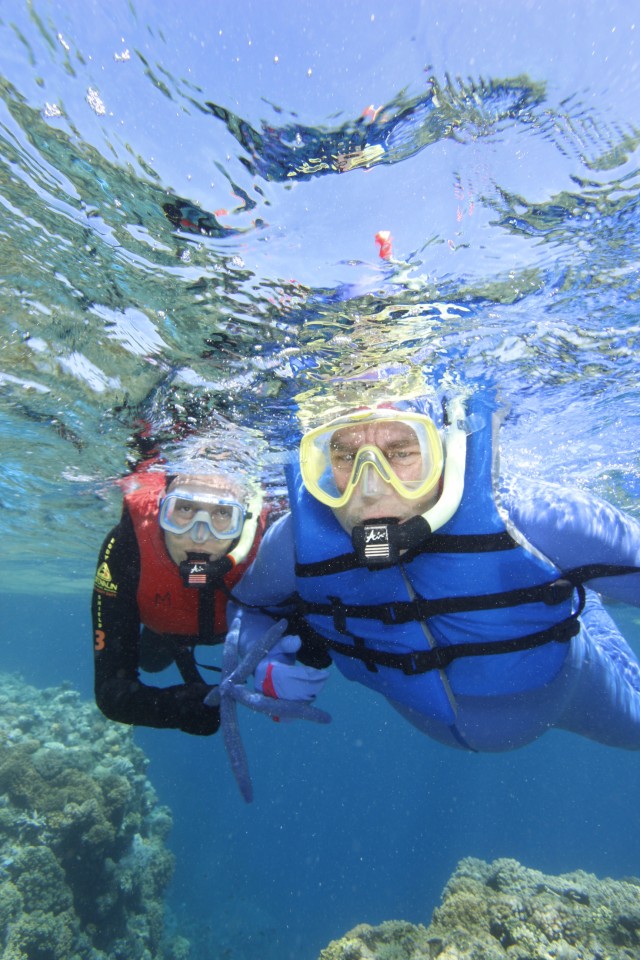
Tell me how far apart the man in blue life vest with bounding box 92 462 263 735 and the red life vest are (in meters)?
0.01

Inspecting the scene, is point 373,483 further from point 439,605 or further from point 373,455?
point 439,605

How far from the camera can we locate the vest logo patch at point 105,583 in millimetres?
6508

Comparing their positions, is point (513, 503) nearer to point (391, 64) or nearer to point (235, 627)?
point (235, 627)

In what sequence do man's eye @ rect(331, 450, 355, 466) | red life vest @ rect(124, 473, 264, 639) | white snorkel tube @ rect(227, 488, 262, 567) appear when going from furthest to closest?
red life vest @ rect(124, 473, 264, 639)
white snorkel tube @ rect(227, 488, 262, 567)
man's eye @ rect(331, 450, 355, 466)

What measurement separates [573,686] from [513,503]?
6.97 ft

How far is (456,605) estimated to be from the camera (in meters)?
4.59

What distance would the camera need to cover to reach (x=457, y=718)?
4.91 m

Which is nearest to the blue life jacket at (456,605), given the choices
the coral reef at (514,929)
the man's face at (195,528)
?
the man's face at (195,528)

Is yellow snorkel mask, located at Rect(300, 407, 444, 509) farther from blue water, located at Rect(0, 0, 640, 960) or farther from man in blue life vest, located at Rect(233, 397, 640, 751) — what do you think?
blue water, located at Rect(0, 0, 640, 960)

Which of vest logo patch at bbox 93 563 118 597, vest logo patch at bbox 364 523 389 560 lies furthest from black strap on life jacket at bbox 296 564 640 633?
vest logo patch at bbox 93 563 118 597

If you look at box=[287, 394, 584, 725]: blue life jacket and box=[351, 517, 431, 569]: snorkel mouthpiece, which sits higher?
box=[351, 517, 431, 569]: snorkel mouthpiece

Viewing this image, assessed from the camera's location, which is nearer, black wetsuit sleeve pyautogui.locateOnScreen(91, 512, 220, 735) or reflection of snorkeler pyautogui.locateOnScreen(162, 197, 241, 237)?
reflection of snorkeler pyautogui.locateOnScreen(162, 197, 241, 237)

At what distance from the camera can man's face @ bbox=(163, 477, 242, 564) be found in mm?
7270

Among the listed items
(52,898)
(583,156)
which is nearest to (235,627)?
(583,156)
